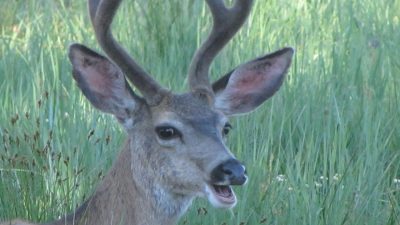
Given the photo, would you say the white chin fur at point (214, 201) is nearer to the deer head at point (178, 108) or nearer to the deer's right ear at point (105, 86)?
the deer head at point (178, 108)

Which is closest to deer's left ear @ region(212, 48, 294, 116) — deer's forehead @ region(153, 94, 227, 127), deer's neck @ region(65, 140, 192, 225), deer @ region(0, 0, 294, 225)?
deer @ region(0, 0, 294, 225)

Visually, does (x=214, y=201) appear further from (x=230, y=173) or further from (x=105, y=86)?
(x=105, y=86)

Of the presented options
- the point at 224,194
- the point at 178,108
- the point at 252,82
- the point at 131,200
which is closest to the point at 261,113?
the point at 252,82

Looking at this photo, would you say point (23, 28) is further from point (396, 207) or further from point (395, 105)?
point (396, 207)

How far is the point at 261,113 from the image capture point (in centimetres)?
697

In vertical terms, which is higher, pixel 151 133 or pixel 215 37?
pixel 215 37

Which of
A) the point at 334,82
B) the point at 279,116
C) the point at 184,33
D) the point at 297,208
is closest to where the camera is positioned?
the point at 297,208

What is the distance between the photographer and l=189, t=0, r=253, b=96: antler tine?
5688mm

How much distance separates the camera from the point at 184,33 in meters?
8.38

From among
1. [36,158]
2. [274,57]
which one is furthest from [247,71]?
[36,158]

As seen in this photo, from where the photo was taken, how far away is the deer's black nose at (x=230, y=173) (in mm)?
5023

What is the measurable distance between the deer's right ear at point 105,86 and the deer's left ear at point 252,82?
45 cm

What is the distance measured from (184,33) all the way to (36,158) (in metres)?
2.47

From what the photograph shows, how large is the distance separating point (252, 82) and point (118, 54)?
0.70 meters
